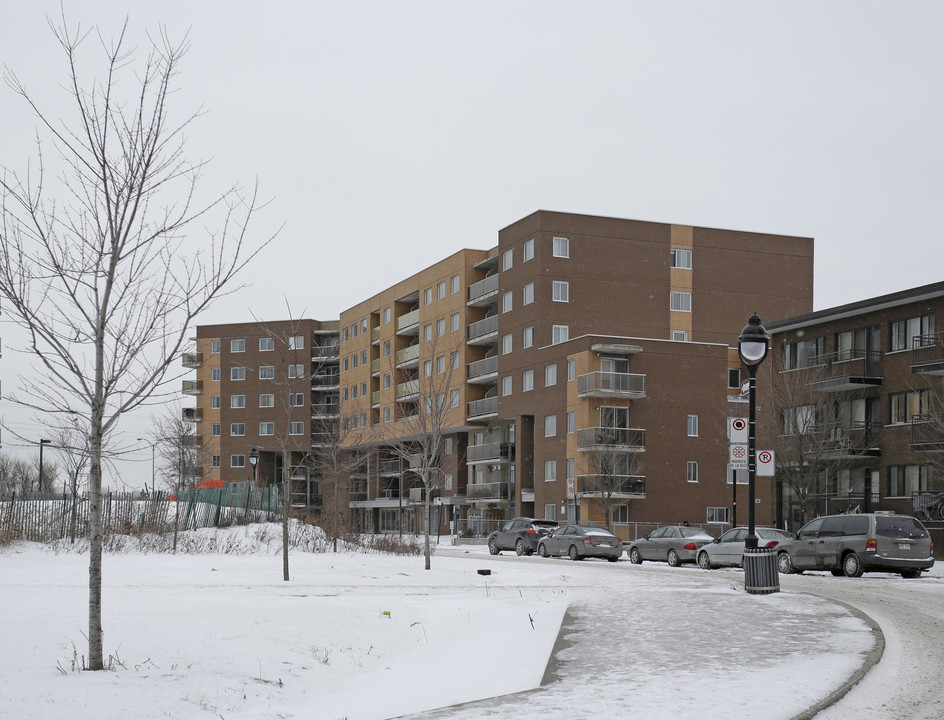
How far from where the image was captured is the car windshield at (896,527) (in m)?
27.6

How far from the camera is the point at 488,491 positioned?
7475 cm

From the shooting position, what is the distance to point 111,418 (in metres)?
10.2

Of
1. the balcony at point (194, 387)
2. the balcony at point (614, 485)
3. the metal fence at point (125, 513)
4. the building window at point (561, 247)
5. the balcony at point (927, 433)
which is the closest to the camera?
the metal fence at point (125, 513)

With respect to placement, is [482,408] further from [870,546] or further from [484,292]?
[870,546]

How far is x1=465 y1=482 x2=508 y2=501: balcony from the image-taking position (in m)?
73.9

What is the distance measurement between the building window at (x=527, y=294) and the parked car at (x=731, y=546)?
124ft

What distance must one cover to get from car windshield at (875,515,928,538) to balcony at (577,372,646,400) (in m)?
33.7

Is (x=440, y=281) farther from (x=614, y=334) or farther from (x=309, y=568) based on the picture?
(x=309, y=568)

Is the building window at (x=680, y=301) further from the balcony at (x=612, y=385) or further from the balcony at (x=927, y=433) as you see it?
the balcony at (x=927, y=433)

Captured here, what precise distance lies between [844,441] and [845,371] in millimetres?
3624

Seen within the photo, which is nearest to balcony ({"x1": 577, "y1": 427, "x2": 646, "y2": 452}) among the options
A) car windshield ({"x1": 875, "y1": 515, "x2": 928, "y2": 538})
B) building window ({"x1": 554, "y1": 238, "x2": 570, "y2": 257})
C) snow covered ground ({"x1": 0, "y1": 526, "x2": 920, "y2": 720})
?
building window ({"x1": 554, "y1": 238, "x2": 570, "y2": 257})

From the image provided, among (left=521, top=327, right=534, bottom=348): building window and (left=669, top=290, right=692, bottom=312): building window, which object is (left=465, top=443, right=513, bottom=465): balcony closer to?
(left=521, top=327, right=534, bottom=348): building window

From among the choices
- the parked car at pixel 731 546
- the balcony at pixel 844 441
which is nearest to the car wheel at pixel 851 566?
the parked car at pixel 731 546

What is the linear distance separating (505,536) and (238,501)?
12.4 metres
